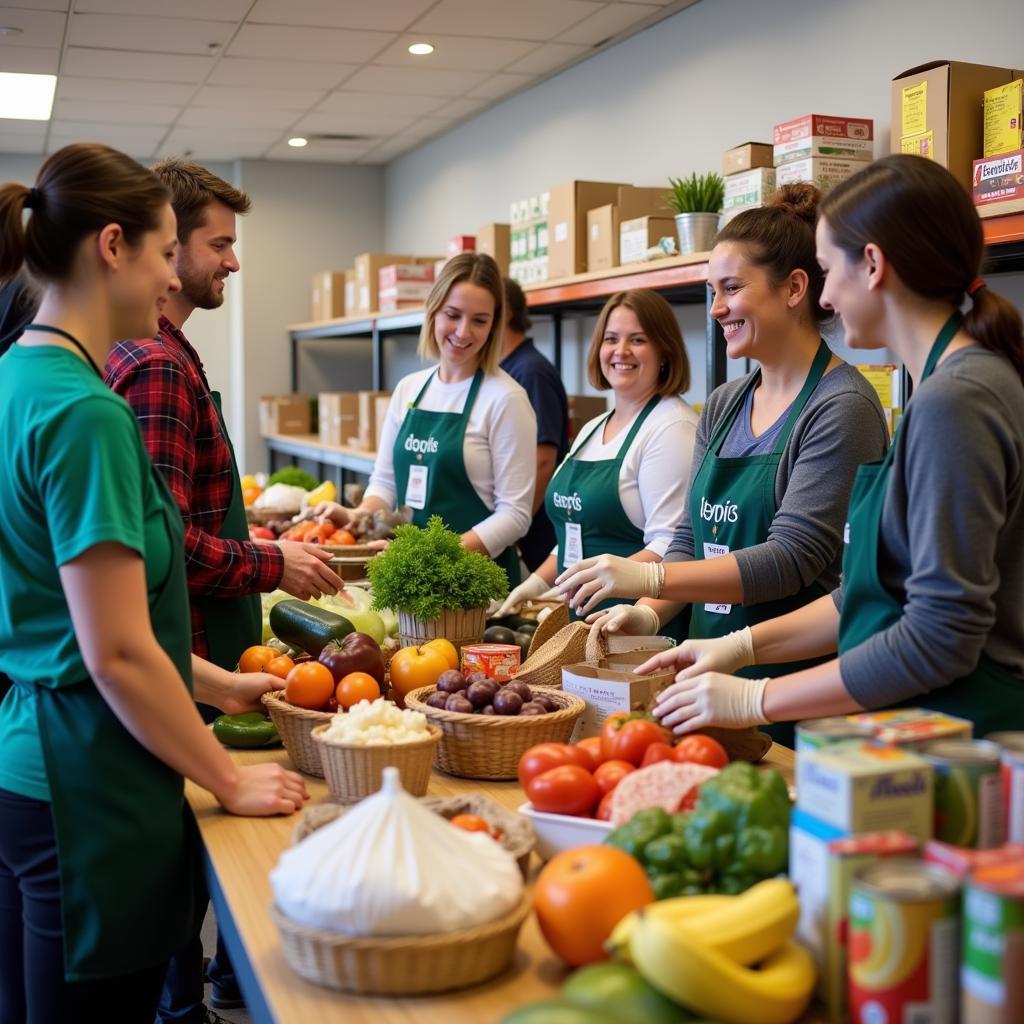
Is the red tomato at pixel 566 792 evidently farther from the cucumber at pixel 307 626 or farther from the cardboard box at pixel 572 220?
the cardboard box at pixel 572 220

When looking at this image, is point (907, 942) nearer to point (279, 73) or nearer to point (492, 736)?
point (492, 736)

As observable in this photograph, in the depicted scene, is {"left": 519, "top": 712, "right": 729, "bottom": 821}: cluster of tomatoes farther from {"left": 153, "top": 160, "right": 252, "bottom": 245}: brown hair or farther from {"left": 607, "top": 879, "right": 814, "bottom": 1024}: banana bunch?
{"left": 153, "top": 160, "right": 252, "bottom": 245}: brown hair

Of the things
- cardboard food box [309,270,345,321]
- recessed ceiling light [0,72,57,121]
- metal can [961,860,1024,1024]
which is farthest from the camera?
cardboard food box [309,270,345,321]

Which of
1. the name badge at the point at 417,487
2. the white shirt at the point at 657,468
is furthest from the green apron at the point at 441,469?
the white shirt at the point at 657,468

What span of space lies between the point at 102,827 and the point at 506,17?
14.6 ft

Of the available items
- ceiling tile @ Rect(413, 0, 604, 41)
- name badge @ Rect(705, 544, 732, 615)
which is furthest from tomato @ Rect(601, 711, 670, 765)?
ceiling tile @ Rect(413, 0, 604, 41)

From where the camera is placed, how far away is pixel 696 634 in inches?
109

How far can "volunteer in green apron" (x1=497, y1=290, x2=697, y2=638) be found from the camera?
332 cm

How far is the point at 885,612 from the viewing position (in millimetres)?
1713

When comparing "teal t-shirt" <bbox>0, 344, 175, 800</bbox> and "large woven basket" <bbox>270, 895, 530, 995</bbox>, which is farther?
"teal t-shirt" <bbox>0, 344, 175, 800</bbox>

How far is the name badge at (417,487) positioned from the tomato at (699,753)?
Result: 8.17ft

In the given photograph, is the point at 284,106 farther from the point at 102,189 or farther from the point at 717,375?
the point at 102,189

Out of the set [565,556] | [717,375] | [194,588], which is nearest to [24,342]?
[194,588]

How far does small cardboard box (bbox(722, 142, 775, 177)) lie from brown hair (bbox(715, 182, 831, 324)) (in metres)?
1.35
